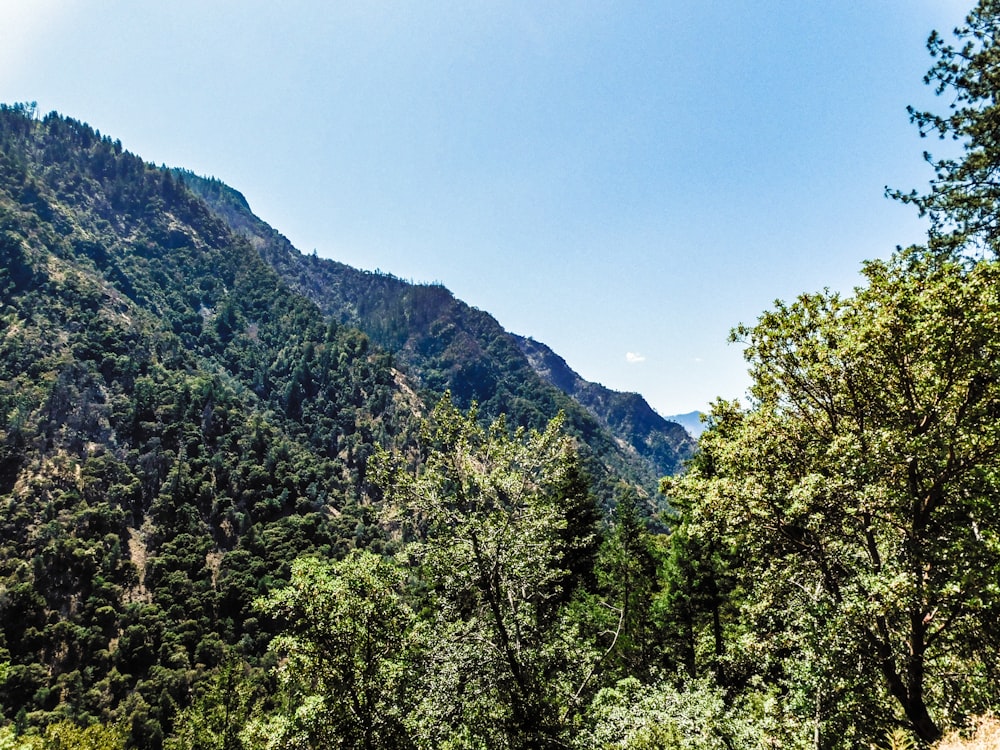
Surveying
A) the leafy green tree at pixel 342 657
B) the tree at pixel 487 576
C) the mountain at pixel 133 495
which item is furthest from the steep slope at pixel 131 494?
the tree at pixel 487 576

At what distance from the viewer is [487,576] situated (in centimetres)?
1165

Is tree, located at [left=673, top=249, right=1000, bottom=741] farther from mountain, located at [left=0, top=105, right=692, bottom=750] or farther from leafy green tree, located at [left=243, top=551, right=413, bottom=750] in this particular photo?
mountain, located at [left=0, top=105, right=692, bottom=750]

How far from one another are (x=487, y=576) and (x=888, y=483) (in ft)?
27.1

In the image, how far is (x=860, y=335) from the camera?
805 cm

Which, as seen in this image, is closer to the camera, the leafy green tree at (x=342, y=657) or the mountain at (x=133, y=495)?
the leafy green tree at (x=342, y=657)

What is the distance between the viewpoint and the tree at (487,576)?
11.3 metres

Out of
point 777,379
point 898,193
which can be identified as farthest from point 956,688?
point 898,193

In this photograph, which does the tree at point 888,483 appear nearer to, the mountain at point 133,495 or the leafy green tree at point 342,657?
the leafy green tree at point 342,657

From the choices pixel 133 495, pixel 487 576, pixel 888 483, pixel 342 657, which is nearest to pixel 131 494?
pixel 133 495

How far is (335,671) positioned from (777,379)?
1197 centimetres

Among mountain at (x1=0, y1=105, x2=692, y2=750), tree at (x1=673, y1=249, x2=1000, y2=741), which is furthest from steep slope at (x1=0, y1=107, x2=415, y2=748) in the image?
tree at (x1=673, y1=249, x2=1000, y2=741)

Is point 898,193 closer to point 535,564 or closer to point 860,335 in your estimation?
point 860,335

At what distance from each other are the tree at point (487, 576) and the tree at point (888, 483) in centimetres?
396

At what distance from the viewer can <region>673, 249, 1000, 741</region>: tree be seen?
7.43m
